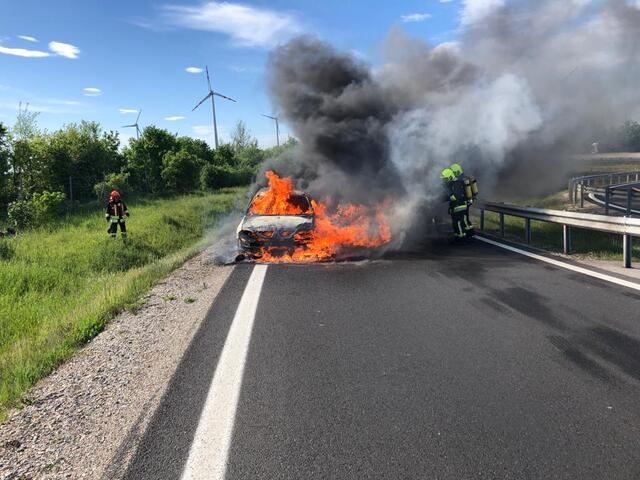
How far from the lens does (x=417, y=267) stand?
858 cm

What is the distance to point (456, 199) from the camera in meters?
10.8

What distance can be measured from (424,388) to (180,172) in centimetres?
3412

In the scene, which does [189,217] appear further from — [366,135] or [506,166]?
[506,166]

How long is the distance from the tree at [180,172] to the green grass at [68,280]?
16696 mm

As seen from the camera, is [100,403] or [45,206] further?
[45,206]

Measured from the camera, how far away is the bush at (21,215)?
18.2 meters

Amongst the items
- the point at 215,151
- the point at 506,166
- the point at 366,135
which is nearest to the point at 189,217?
the point at 366,135

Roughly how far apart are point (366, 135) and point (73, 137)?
1065 inches

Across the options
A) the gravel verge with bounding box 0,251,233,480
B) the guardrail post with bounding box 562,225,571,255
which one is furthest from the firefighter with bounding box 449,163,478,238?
the gravel verge with bounding box 0,251,233,480

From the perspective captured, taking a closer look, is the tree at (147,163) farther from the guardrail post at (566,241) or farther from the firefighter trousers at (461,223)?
the guardrail post at (566,241)

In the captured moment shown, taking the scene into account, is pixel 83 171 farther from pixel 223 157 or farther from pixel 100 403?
pixel 100 403

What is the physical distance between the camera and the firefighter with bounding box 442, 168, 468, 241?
35.3 ft

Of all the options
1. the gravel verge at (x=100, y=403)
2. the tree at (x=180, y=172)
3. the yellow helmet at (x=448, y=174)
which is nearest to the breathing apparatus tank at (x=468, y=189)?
the yellow helmet at (x=448, y=174)

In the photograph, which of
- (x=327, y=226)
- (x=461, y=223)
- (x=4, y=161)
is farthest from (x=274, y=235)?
(x=4, y=161)
